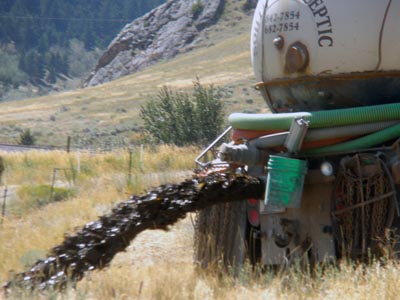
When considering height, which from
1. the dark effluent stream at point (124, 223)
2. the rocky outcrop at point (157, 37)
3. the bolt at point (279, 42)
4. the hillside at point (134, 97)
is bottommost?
the dark effluent stream at point (124, 223)

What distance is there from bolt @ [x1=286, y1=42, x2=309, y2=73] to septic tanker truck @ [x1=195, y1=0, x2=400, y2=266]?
0.01 m

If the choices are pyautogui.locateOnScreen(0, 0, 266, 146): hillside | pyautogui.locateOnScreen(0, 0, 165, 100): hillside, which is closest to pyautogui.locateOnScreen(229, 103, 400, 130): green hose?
pyautogui.locateOnScreen(0, 0, 266, 146): hillside

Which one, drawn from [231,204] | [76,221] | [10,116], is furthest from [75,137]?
[231,204]

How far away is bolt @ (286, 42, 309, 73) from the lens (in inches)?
338

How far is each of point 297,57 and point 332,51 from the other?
380 mm

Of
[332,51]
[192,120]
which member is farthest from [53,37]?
[332,51]

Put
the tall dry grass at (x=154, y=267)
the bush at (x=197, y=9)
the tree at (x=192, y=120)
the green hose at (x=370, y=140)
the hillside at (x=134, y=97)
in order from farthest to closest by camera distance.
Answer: the bush at (x=197, y=9)
the hillside at (x=134, y=97)
the tree at (x=192, y=120)
the green hose at (x=370, y=140)
the tall dry grass at (x=154, y=267)

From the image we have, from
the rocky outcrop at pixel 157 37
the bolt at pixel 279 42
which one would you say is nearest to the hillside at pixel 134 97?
the rocky outcrop at pixel 157 37

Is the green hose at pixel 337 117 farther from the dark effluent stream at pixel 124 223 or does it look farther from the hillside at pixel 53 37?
the hillside at pixel 53 37

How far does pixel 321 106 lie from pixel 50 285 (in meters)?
3.57

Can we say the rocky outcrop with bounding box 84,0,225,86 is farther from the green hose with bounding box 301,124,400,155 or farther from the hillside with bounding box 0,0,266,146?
the green hose with bounding box 301,124,400,155

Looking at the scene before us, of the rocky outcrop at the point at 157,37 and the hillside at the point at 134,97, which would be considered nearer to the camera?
the hillside at the point at 134,97

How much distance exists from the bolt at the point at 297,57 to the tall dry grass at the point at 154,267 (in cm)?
206

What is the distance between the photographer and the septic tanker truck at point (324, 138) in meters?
8.16
